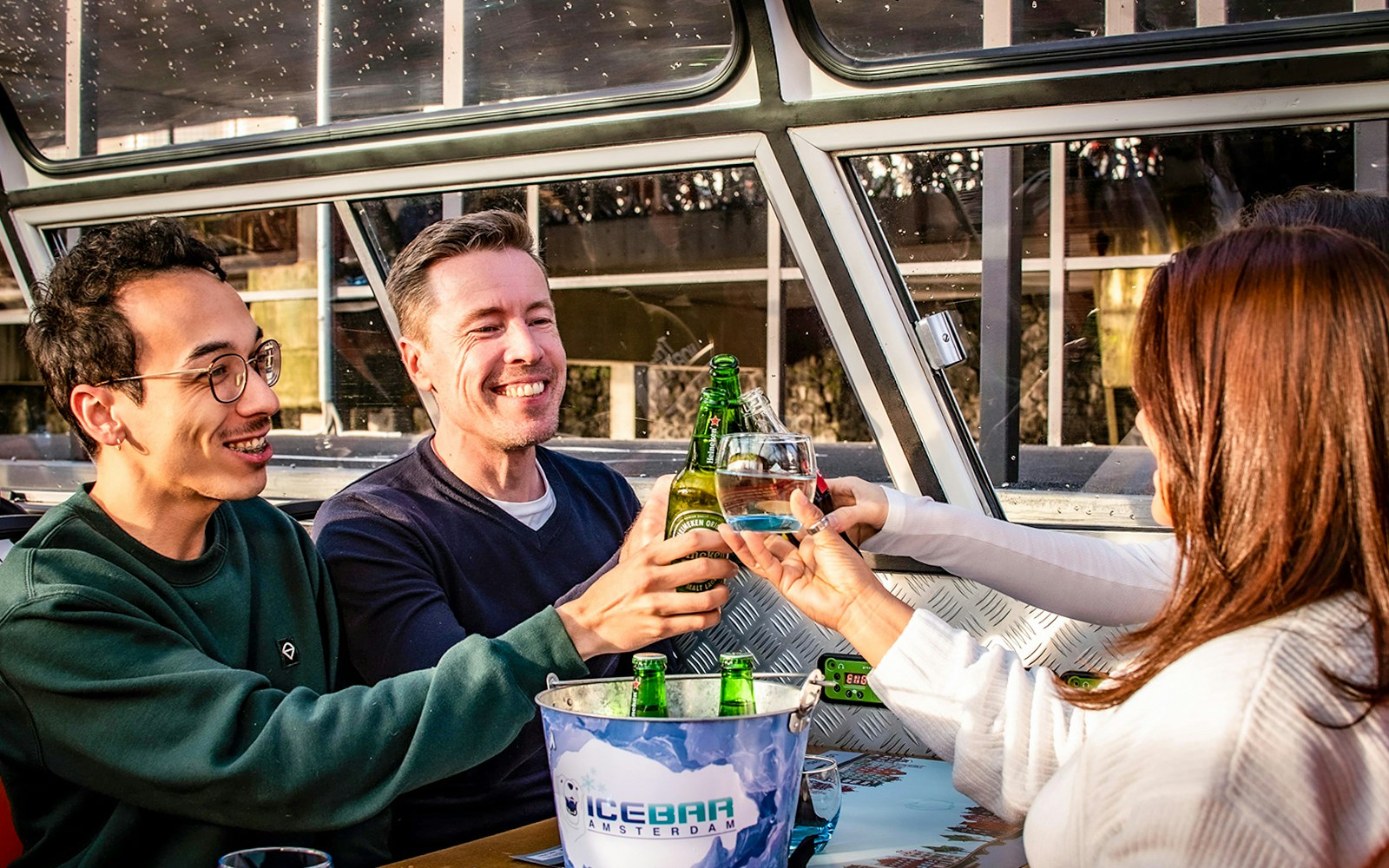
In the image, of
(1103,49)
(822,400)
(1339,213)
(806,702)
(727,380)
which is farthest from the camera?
(822,400)

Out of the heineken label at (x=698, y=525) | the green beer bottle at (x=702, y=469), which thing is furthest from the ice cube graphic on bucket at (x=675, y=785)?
the green beer bottle at (x=702, y=469)

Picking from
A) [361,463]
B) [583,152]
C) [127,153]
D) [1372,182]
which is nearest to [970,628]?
[1372,182]

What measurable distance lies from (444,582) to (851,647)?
0.94 m

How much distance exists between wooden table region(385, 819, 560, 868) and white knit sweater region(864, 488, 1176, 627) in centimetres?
85

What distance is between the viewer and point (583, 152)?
3000mm

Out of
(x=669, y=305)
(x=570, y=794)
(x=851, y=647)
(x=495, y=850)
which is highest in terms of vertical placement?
(x=669, y=305)

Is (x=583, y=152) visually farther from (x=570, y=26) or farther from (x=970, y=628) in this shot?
(x=970, y=628)

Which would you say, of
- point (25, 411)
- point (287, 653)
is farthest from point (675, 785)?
point (25, 411)

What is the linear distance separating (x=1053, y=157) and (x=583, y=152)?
113 centimetres

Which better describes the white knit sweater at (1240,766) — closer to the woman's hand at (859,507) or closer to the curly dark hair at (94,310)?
the woman's hand at (859,507)

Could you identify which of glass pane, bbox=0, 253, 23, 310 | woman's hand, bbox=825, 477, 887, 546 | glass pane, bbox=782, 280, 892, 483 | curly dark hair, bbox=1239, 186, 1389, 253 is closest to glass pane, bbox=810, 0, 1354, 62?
curly dark hair, bbox=1239, 186, 1389, 253

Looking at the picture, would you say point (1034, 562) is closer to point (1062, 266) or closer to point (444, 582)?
point (1062, 266)

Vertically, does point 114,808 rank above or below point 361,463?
below

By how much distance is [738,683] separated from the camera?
57.8 inches
